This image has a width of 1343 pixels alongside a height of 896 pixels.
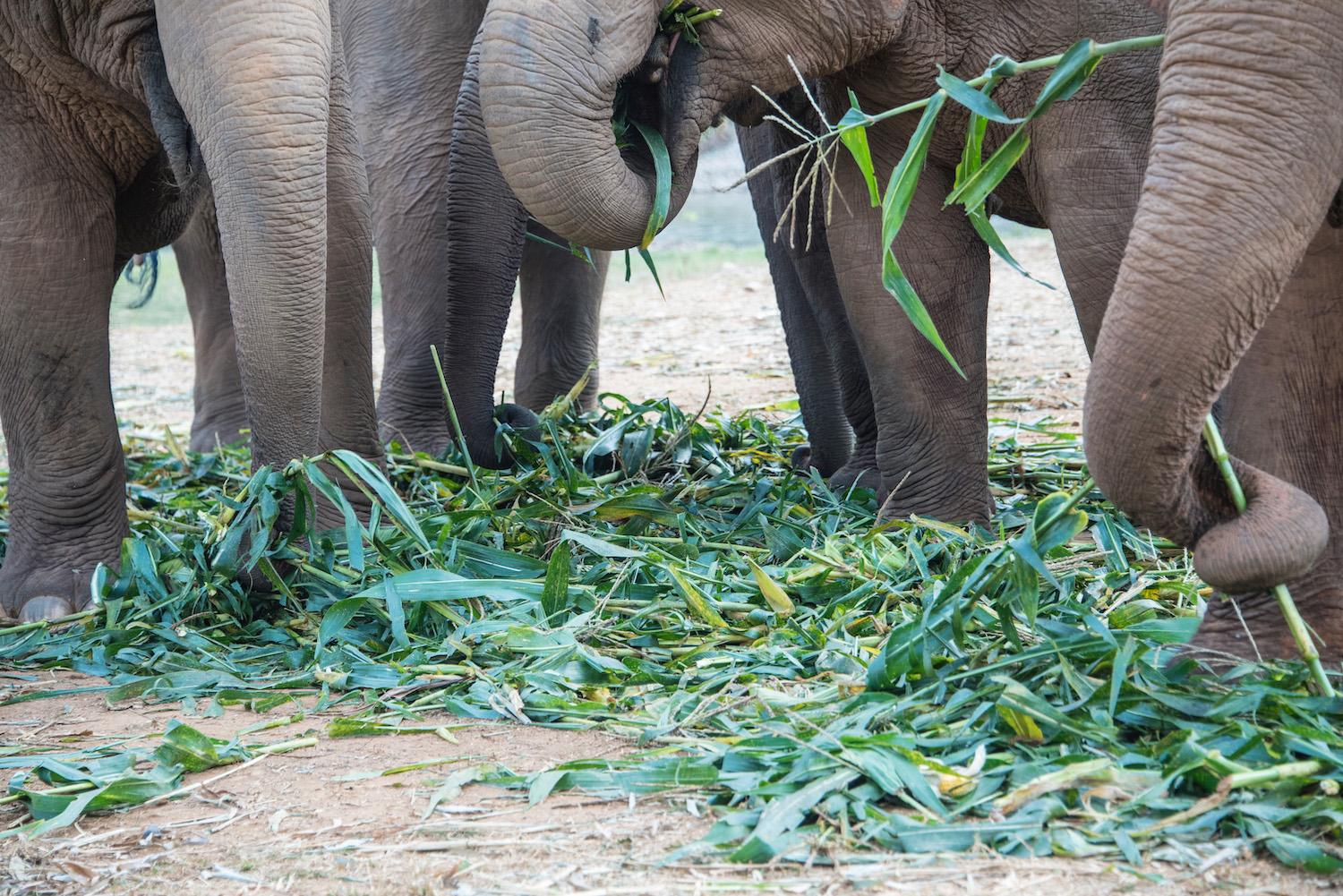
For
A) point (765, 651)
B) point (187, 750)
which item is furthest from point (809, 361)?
point (187, 750)

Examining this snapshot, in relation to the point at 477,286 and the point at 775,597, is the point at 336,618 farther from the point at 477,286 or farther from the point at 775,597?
the point at 477,286

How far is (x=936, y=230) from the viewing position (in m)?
3.40

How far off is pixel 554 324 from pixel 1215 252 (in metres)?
3.87

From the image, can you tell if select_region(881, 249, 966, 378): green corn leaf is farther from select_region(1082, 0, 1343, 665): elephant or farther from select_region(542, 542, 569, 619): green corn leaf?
select_region(542, 542, 569, 619): green corn leaf

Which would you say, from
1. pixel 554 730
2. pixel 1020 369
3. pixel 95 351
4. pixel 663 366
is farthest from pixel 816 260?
pixel 663 366

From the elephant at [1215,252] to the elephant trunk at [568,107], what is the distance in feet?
4.06

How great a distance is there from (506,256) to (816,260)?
0.86 metres

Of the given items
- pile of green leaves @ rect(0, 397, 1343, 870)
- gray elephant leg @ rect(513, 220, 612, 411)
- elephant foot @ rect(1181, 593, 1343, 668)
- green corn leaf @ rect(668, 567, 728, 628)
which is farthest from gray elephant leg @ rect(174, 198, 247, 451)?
elephant foot @ rect(1181, 593, 1343, 668)

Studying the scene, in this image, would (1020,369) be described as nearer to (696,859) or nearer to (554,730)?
(554,730)

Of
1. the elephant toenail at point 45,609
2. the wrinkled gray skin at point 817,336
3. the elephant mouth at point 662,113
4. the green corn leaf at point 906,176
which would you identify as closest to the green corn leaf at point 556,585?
the elephant mouth at point 662,113

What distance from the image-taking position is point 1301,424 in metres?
2.41

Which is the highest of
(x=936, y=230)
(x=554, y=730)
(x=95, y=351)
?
(x=936, y=230)

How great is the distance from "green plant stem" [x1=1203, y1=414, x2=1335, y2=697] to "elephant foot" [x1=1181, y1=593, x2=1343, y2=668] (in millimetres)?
269

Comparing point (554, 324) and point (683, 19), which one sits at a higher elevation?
point (683, 19)
